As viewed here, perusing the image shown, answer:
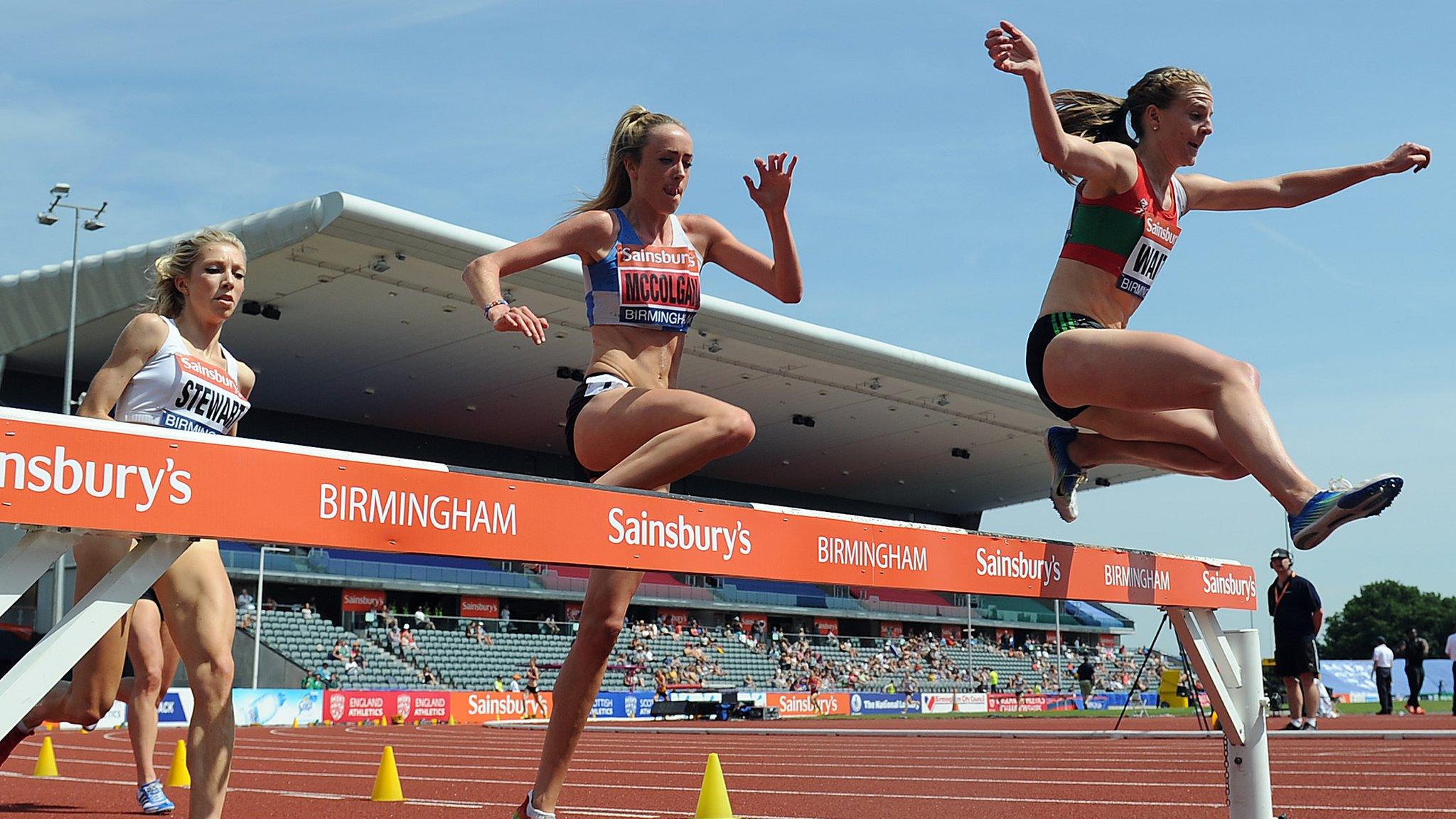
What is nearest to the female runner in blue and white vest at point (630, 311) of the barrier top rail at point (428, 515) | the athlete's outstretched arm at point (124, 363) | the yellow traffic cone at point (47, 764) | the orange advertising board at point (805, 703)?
the barrier top rail at point (428, 515)

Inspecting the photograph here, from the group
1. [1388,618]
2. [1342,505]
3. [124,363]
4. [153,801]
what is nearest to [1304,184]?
[1342,505]

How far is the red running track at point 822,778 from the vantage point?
6152 mm

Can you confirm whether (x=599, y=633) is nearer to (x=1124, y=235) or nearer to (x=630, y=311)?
(x=630, y=311)

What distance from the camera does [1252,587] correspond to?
5188mm

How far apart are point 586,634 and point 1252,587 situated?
8.85 ft

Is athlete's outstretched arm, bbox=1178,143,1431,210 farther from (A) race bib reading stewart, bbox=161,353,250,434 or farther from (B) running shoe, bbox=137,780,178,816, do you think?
(B) running shoe, bbox=137,780,178,816

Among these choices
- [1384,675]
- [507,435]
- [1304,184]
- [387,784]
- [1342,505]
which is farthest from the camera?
[507,435]

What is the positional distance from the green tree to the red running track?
279ft

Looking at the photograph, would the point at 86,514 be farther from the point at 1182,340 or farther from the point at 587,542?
the point at 1182,340

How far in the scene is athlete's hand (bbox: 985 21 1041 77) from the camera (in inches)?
137

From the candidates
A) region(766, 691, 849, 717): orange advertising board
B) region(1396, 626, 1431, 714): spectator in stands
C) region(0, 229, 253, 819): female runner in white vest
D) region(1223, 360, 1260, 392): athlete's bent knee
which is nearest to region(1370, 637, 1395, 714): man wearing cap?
region(1396, 626, 1431, 714): spectator in stands

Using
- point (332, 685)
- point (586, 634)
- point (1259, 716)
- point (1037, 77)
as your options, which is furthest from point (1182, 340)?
point (332, 685)

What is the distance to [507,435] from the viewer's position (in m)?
40.9

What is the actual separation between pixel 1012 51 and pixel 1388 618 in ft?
326
